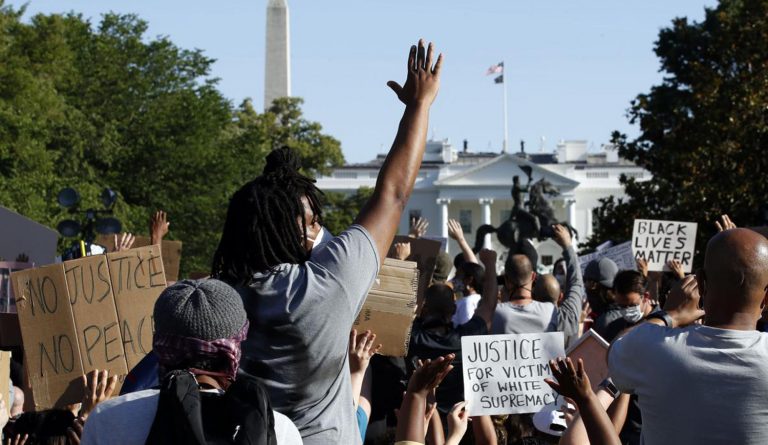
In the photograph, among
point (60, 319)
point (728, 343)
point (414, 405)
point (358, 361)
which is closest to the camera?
point (728, 343)

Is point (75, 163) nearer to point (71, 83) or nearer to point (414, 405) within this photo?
point (71, 83)

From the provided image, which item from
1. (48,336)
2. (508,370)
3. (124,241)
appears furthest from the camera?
(124,241)

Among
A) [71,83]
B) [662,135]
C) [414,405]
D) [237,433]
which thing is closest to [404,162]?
[414,405]

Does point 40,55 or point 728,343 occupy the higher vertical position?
point 40,55

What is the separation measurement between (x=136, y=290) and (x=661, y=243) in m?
7.12

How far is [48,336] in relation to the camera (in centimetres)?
482

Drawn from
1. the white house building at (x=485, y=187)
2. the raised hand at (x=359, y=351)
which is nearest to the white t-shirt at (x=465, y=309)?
the raised hand at (x=359, y=351)

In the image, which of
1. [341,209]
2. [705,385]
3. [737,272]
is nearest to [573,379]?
[705,385]

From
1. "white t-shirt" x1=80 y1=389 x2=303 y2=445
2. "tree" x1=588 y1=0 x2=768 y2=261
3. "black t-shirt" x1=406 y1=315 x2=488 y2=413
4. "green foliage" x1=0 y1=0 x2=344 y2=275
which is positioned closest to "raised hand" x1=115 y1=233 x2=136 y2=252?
"black t-shirt" x1=406 y1=315 x2=488 y2=413

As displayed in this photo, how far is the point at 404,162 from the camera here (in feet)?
11.3

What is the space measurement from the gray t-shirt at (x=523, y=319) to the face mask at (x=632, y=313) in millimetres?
396

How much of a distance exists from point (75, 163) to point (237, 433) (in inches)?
1479

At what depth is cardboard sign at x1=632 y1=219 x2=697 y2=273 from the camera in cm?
1116

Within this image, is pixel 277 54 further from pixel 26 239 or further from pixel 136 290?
pixel 136 290
